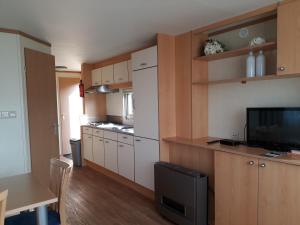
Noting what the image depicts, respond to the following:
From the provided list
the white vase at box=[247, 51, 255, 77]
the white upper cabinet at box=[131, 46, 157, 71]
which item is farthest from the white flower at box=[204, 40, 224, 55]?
the white upper cabinet at box=[131, 46, 157, 71]

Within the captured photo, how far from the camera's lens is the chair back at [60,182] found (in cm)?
181

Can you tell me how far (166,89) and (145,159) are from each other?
1.03 metres

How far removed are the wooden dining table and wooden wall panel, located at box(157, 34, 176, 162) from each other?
→ 65.3 inches

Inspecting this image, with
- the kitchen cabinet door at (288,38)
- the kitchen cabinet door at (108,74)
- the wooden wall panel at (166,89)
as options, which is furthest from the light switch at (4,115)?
the kitchen cabinet door at (288,38)

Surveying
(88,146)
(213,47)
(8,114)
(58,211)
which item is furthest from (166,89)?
(88,146)

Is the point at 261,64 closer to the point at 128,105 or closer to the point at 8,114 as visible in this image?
the point at 128,105

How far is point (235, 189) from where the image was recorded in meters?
2.18

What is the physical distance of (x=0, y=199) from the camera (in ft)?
3.94

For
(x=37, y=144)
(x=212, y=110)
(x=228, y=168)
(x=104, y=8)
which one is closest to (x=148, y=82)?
(x=212, y=110)

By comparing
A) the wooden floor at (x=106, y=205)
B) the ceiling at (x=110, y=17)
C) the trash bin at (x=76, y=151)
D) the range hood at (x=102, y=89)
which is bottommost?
the wooden floor at (x=106, y=205)

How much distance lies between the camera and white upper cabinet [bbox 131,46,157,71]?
3.04m

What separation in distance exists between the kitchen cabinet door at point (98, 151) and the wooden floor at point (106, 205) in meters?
0.45

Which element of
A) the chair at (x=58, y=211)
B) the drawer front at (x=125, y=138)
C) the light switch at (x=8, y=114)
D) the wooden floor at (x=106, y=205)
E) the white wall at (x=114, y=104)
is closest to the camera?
the chair at (x=58, y=211)

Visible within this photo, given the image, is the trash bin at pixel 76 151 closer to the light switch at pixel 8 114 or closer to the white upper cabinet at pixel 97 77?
the white upper cabinet at pixel 97 77
